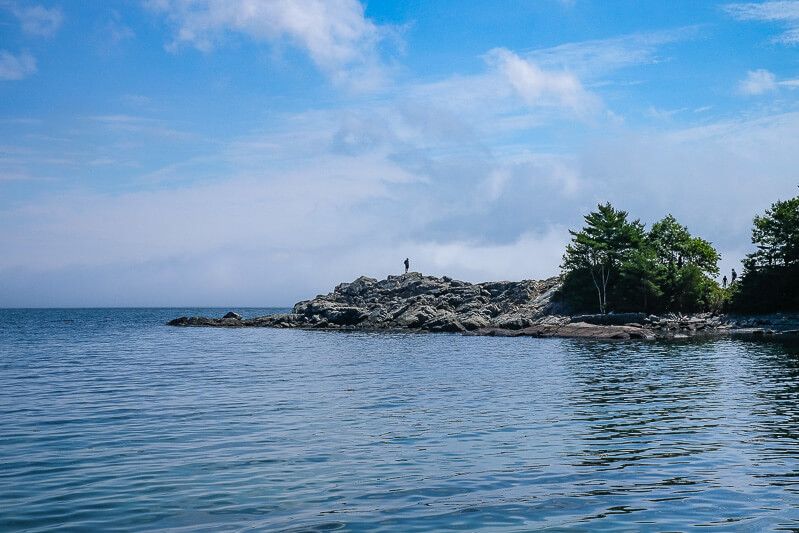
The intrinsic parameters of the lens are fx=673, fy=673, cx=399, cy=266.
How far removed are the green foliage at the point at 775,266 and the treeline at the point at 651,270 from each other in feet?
0.36

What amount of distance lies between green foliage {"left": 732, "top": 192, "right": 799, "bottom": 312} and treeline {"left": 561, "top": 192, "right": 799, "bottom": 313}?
11 cm

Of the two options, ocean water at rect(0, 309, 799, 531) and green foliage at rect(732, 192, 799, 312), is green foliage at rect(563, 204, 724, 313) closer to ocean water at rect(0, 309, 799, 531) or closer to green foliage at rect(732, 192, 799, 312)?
green foliage at rect(732, 192, 799, 312)

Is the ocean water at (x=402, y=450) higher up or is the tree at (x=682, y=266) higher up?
the tree at (x=682, y=266)

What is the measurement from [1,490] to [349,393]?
15803 mm

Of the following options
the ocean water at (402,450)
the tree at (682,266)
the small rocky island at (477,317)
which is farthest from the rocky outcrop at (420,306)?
the ocean water at (402,450)

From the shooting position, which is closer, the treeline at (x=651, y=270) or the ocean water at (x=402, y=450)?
the ocean water at (x=402, y=450)

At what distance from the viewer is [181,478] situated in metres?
14.3

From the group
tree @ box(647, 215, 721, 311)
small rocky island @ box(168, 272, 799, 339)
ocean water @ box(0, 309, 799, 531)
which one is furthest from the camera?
tree @ box(647, 215, 721, 311)

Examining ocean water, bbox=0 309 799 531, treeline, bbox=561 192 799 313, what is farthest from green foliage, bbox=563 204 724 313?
ocean water, bbox=0 309 799 531

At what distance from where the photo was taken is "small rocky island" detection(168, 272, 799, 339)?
231 feet

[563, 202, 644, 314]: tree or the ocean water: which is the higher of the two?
[563, 202, 644, 314]: tree

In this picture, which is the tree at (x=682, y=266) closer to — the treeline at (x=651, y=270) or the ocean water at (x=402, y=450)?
the treeline at (x=651, y=270)

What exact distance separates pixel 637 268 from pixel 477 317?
20.6 metres

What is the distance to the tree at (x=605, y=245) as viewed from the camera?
87.7 metres
